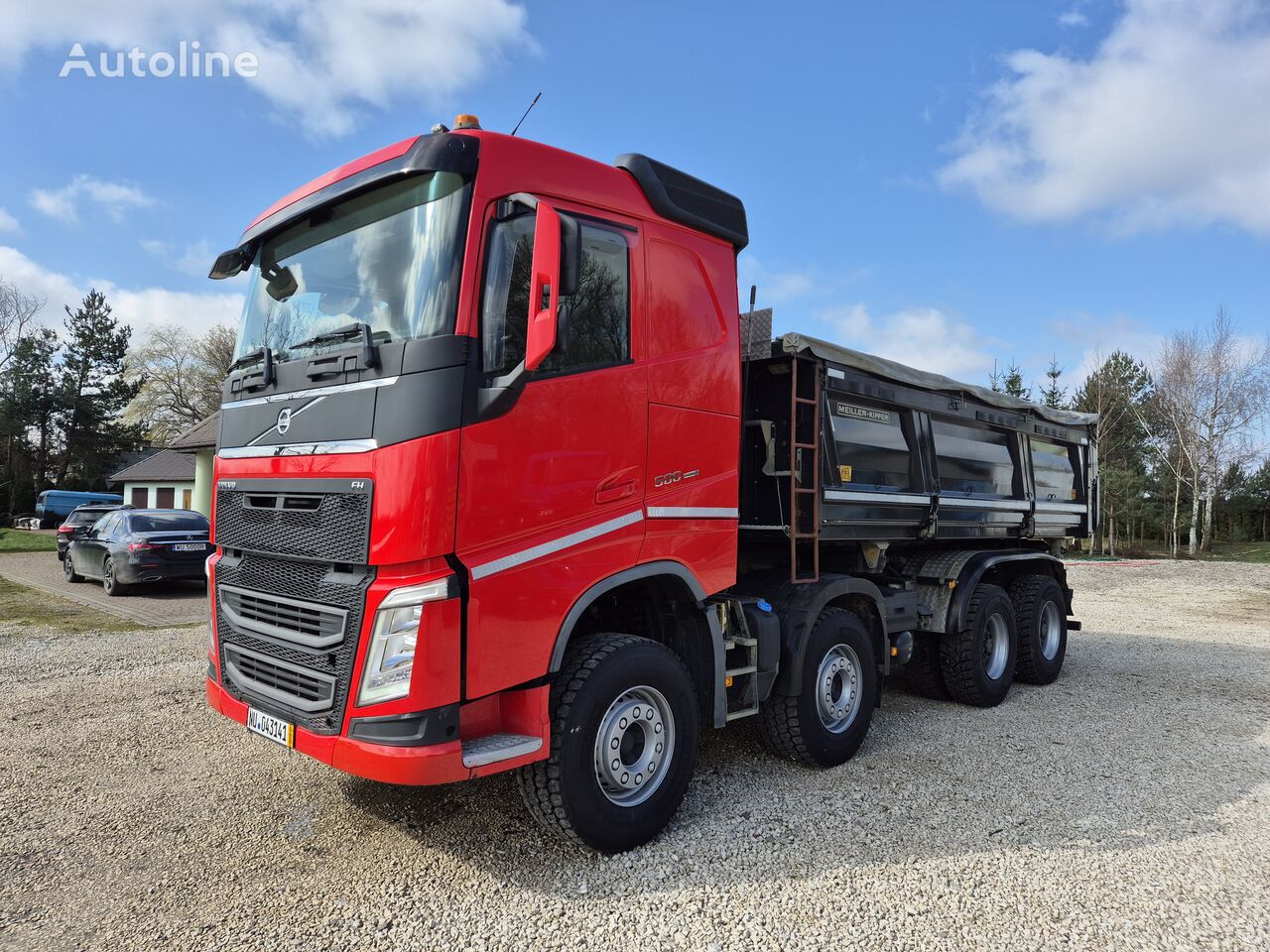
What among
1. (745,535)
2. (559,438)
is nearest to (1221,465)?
(745,535)

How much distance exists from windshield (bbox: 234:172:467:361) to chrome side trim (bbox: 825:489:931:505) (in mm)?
2919

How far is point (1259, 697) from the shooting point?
721 cm

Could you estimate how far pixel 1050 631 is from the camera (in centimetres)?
765

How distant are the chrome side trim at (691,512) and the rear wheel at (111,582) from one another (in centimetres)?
1258

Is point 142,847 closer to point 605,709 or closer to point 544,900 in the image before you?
point 544,900

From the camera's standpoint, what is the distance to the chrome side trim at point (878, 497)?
5027mm

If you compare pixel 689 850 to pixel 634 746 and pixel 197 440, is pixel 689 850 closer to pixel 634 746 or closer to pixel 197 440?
pixel 634 746

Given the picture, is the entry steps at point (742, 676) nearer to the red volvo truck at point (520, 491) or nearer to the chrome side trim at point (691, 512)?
the red volvo truck at point (520, 491)

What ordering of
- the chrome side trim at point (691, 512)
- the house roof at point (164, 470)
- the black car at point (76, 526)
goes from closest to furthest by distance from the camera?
the chrome side trim at point (691, 512)
the black car at point (76, 526)
the house roof at point (164, 470)

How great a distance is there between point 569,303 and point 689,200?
1.35m

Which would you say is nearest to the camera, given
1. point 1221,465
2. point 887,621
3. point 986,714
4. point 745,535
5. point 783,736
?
point 783,736

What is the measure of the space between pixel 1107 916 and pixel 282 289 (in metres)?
4.74

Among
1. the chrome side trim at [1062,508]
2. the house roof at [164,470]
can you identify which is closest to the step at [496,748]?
the chrome side trim at [1062,508]

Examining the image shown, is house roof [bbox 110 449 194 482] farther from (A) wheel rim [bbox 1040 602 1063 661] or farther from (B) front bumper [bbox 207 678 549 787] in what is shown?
(B) front bumper [bbox 207 678 549 787]
